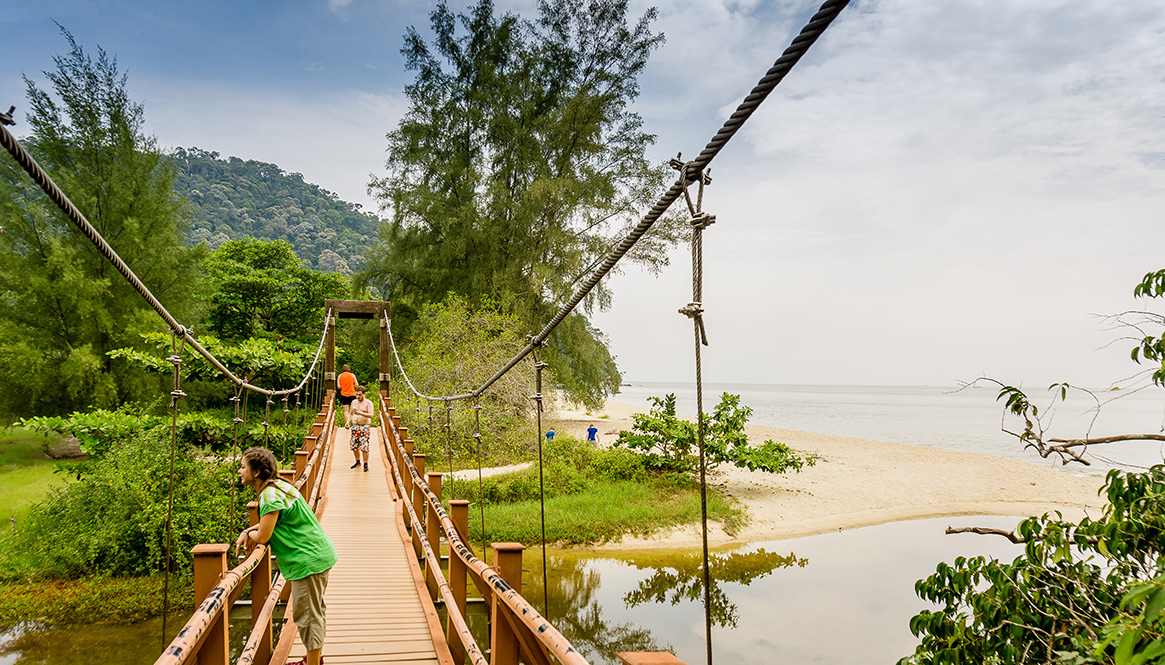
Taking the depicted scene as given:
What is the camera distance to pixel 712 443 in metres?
12.2

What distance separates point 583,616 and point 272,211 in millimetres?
40119

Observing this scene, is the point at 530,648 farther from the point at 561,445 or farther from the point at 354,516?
the point at 561,445

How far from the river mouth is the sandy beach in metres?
0.64

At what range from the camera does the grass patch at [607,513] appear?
9539mm

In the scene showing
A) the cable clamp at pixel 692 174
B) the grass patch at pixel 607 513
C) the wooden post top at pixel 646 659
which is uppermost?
the cable clamp at pixel 692 174

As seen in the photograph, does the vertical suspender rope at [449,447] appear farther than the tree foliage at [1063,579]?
Yes

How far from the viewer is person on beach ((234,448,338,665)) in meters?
2.49

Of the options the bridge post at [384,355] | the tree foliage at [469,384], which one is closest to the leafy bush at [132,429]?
the bridge post at [384,355]

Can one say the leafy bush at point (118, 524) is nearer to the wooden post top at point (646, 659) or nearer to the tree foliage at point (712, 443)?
the wooden post top at point (646, 659)

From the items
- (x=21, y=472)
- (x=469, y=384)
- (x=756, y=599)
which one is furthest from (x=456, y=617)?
(x=21, y=472)

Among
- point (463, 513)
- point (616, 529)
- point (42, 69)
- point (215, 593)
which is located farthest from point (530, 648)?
point (42, 69)

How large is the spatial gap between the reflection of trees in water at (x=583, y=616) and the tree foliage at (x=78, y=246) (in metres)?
9.18

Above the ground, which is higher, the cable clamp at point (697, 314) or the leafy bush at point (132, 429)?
the cable clamp at point (697, 314)

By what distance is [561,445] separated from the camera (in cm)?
1348
